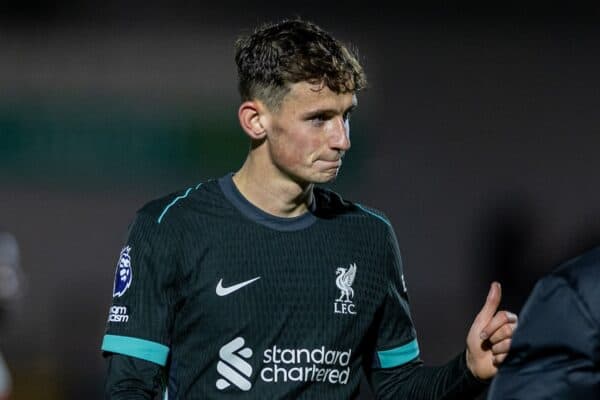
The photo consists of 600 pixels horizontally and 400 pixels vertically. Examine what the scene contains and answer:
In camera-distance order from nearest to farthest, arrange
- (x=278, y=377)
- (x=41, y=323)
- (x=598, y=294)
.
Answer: (x=598, y=294), (x=278, y=377), (x=41, y=323)

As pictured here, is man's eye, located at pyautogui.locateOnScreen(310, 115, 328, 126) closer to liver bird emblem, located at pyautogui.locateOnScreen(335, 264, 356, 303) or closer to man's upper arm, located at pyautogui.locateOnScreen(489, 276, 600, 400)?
liver bird emblem, located at pyautogui.locateOnScreen(335, 264, 356, 303)

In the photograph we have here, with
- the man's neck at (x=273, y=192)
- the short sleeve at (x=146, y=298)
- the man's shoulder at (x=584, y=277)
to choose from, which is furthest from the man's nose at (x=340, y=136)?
the man's shoulder at (x=584, y=277)

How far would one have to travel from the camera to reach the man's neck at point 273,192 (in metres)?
2.76

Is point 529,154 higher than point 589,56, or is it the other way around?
point 589,56

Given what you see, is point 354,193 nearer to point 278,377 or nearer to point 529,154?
point 529,154

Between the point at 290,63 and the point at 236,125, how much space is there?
3.14 meters

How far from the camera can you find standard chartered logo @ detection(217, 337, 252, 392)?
8.63ft

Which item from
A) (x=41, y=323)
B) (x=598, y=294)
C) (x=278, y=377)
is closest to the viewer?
(x=598, y=294)

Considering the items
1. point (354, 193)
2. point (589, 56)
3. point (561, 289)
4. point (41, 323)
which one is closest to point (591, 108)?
point (589, 56)

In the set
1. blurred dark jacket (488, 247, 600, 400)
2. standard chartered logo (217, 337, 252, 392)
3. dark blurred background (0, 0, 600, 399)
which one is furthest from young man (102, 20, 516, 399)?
dark blurred background (0, 0, 600, 399)

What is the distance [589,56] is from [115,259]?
2.47 metres

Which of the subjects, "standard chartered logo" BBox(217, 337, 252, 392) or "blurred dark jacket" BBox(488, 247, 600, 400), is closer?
"blurred dark jacket" BBox(488, 247, 600, 400)

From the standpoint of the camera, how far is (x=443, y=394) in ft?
8.87

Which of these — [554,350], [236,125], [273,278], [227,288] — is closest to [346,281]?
[273,278]
